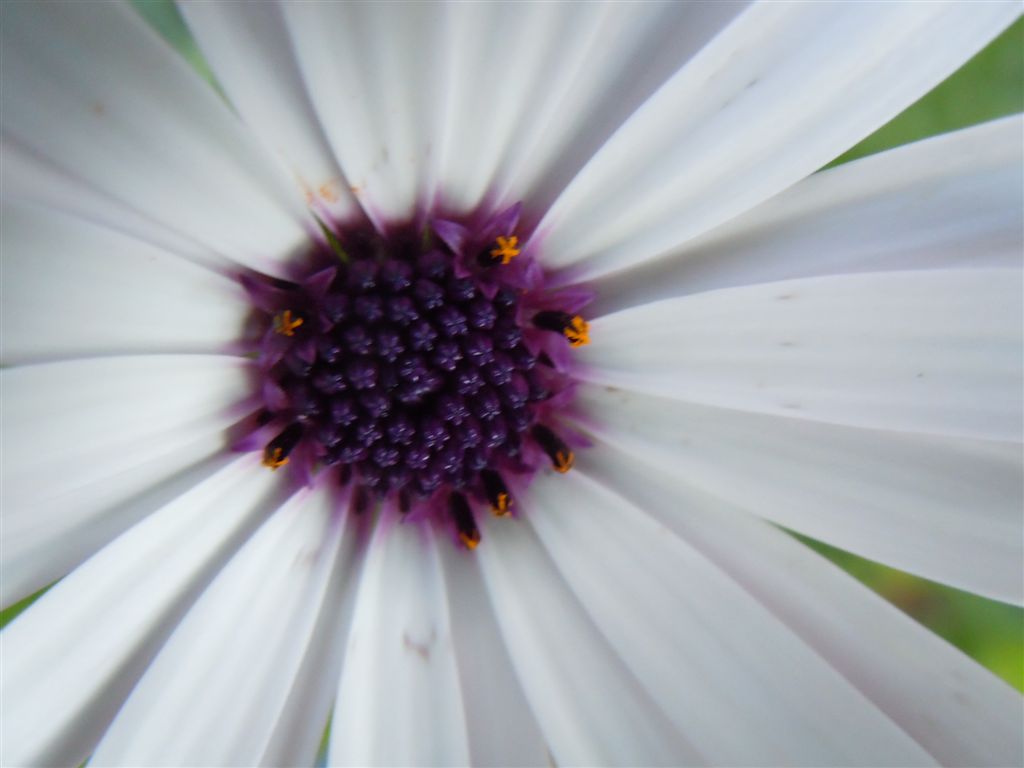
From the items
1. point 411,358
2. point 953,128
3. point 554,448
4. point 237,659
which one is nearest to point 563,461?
point 554,448

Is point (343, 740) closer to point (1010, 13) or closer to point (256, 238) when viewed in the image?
point (256, 238)

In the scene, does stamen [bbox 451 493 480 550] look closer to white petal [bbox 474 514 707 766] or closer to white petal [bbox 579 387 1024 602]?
white petal [bbox 474 514 707 766]

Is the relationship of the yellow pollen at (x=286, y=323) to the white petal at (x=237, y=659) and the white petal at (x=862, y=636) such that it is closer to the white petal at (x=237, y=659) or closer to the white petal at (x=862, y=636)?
the white petal at (x=237, y=659)

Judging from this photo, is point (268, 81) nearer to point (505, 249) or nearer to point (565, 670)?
point (505, 249)

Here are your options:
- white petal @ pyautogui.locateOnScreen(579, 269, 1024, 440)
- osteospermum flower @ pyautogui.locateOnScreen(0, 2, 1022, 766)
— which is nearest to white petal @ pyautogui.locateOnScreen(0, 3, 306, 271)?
osteospermum flower @ pyautogui.locateOnScreen(0, 2, 1022, 766)

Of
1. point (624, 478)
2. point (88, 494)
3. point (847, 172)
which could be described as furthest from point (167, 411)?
point (847, 172)

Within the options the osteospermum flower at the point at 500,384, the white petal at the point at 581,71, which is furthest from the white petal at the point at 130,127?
the white petal at the point at 581,71
